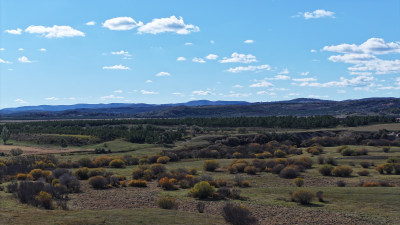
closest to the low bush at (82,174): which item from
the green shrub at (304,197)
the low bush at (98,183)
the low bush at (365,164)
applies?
the low bush at (98,183)

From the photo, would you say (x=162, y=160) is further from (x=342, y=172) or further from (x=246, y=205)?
(x=246, y=205)

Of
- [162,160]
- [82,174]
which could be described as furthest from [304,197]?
[162,160]

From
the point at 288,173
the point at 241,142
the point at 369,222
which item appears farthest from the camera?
the point at 241,142

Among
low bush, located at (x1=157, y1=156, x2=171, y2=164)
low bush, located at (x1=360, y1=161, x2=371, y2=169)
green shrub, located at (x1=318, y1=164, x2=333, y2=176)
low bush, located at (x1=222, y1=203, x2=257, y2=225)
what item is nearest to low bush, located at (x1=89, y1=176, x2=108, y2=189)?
low bush, located at (x1=222, y1=203, x2=257, y2=225)

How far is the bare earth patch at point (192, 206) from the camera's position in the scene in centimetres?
2597

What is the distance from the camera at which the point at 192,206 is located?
30.3 metres

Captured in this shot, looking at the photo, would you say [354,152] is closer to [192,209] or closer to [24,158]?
[192,209]

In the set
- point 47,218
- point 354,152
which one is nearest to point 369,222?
point 47,218

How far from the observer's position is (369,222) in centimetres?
2491

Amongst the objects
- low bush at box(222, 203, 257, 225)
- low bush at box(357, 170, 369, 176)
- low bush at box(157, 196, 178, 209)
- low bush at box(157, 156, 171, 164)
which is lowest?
low bush at box(157, 156, 171, 164)

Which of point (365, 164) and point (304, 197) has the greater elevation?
point (304, 197)

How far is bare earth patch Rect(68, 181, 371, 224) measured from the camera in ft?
85.2

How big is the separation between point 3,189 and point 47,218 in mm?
16053

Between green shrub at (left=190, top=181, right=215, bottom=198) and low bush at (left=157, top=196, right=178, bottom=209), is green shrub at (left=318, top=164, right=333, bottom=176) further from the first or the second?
low bush at (left=157, top=196, right=178, bottom=209)
